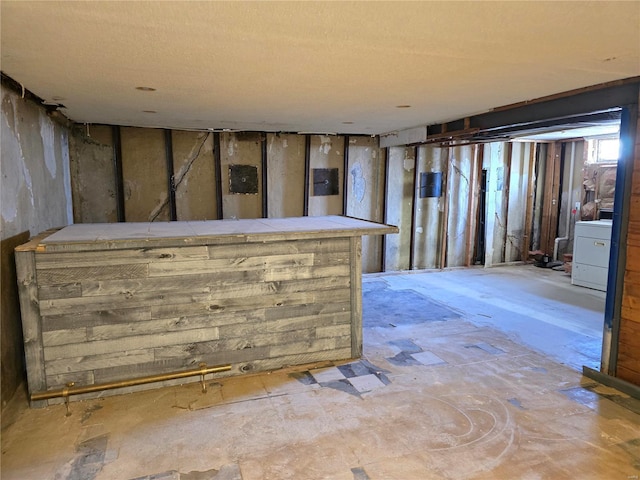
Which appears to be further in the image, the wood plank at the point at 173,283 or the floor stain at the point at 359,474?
the wood plank at the point at 173,283

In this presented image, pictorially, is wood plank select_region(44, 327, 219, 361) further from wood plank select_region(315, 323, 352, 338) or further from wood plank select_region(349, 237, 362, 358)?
wood plank select_region(349, 237, 362, 358)

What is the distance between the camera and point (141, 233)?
2.99 m


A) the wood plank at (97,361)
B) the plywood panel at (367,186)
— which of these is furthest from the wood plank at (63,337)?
the plywood panel at (367,186)

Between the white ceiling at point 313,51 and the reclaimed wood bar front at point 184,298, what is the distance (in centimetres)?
107

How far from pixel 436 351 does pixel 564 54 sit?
8.00 ft

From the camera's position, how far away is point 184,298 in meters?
2.93

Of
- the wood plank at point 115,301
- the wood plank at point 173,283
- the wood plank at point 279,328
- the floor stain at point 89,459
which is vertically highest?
the wood plank at point 173,283

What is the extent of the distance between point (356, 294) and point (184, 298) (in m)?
1.35

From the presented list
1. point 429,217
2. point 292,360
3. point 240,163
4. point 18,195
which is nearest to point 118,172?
point 240,163

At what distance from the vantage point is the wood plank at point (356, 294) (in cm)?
336

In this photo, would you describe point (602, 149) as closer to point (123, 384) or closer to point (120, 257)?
point (120, 257)

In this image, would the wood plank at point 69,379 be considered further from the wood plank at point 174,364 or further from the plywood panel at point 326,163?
the plywood panel at point 326,163

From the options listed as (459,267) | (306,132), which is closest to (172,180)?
(306,132)

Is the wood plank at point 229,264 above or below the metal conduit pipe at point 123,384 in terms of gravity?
above
